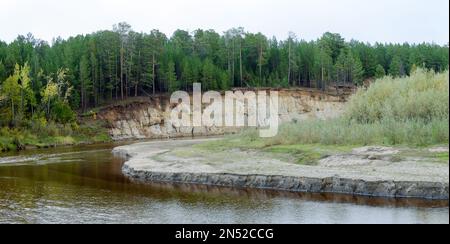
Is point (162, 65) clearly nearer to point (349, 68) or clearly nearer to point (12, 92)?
point (12, 92)

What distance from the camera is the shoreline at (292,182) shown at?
2253cm

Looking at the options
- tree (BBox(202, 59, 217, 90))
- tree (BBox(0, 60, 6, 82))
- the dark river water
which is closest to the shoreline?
the dark river water

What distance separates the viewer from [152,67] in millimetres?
95000

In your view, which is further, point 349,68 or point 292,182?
point 349,68

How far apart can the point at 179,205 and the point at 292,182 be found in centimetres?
641

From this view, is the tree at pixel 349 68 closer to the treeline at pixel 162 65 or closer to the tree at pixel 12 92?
the treeline at pixel 162 65

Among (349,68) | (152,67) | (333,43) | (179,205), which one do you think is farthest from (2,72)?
(333,43)

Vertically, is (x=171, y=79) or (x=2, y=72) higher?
(x=2, y=72)

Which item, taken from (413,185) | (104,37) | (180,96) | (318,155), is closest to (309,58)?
(180,96)

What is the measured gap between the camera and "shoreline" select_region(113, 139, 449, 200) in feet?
73.9

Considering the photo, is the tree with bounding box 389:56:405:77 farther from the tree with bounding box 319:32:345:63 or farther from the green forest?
the tree with bounding box 319:32:345:63

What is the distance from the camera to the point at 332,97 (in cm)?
10262

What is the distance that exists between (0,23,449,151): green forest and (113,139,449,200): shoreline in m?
37.6

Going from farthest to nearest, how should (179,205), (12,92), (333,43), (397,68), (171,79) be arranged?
(333,43)
(397,68)
(171,79)
(12,92)
(179,205)
